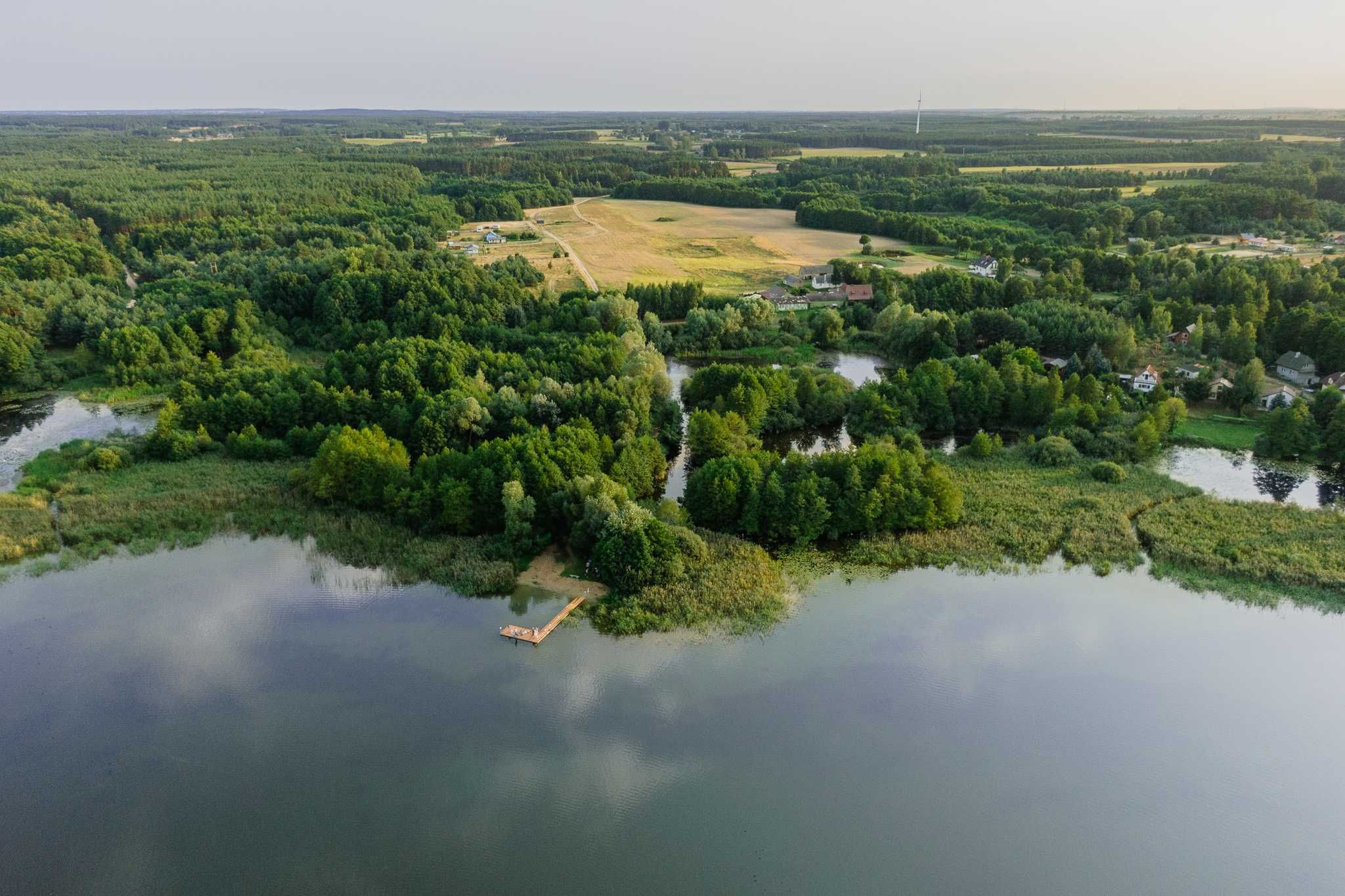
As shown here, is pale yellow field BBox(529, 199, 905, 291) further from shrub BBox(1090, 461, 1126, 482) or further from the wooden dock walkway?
the wooden dock walkway

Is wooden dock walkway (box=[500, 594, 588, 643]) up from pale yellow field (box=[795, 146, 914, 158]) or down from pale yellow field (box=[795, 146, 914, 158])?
down

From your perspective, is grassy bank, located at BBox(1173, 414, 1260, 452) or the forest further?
grassy bank, located at BBox(1173, 414, 1260, 452)

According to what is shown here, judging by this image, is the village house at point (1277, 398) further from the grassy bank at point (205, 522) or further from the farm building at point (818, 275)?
the grassy bank at point (205, 522)

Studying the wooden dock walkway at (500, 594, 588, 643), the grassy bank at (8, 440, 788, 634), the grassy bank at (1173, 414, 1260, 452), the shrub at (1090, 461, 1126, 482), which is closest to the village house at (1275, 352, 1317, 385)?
the grassy bank at (1173, 414, 1260, 452)

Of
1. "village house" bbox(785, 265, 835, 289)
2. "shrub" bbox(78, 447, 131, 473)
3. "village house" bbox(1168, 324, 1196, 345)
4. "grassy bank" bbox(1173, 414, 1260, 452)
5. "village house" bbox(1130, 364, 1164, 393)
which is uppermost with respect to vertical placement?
"village house" bbox(785, 265, 835, 289)

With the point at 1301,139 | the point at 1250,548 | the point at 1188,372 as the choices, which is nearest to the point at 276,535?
the point at 1250,548

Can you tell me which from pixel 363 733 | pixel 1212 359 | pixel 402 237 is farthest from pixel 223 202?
pixel 1212 359

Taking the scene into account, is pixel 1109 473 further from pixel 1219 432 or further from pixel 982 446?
pixel 1219 432
